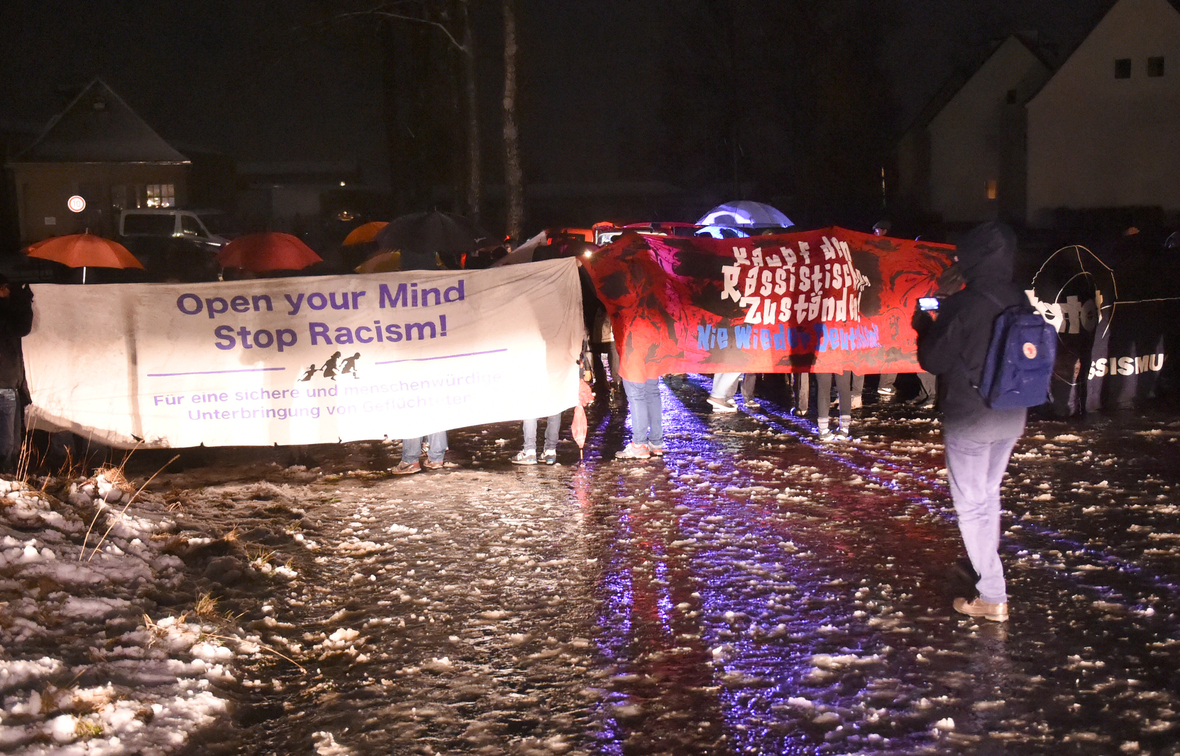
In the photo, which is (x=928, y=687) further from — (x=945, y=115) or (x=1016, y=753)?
(x=945, y=115)

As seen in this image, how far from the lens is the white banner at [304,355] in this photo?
906 cm

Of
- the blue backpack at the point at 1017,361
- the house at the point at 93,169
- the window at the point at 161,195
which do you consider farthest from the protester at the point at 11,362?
the window at the point at 161,195

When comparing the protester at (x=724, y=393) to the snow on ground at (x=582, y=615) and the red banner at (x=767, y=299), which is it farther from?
the snow on ground at (x=582, y=615)

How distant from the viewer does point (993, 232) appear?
552cm

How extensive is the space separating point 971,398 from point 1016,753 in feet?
6.28

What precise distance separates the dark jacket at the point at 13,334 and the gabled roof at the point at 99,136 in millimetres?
48026

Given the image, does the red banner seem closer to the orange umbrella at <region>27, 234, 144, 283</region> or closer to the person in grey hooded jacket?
the person in grey hooded jacket

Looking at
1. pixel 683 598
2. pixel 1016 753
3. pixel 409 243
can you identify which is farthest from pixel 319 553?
pixel 1016 753

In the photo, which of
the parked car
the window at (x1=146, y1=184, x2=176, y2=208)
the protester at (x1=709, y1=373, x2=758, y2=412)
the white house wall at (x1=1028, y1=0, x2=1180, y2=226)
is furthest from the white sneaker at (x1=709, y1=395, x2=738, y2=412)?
the window at (x1=146, y1=184, x2=176, y2=208)

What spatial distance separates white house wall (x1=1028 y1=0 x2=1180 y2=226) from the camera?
4247 cm

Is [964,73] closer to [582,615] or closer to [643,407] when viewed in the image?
[643,407]

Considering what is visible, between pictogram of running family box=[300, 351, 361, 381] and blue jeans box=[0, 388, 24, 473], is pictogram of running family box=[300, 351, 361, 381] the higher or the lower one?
the higher one

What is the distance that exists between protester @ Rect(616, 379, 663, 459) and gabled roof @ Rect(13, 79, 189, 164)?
1960 inches

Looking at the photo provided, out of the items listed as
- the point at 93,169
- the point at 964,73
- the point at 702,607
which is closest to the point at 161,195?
the point at 93,169
